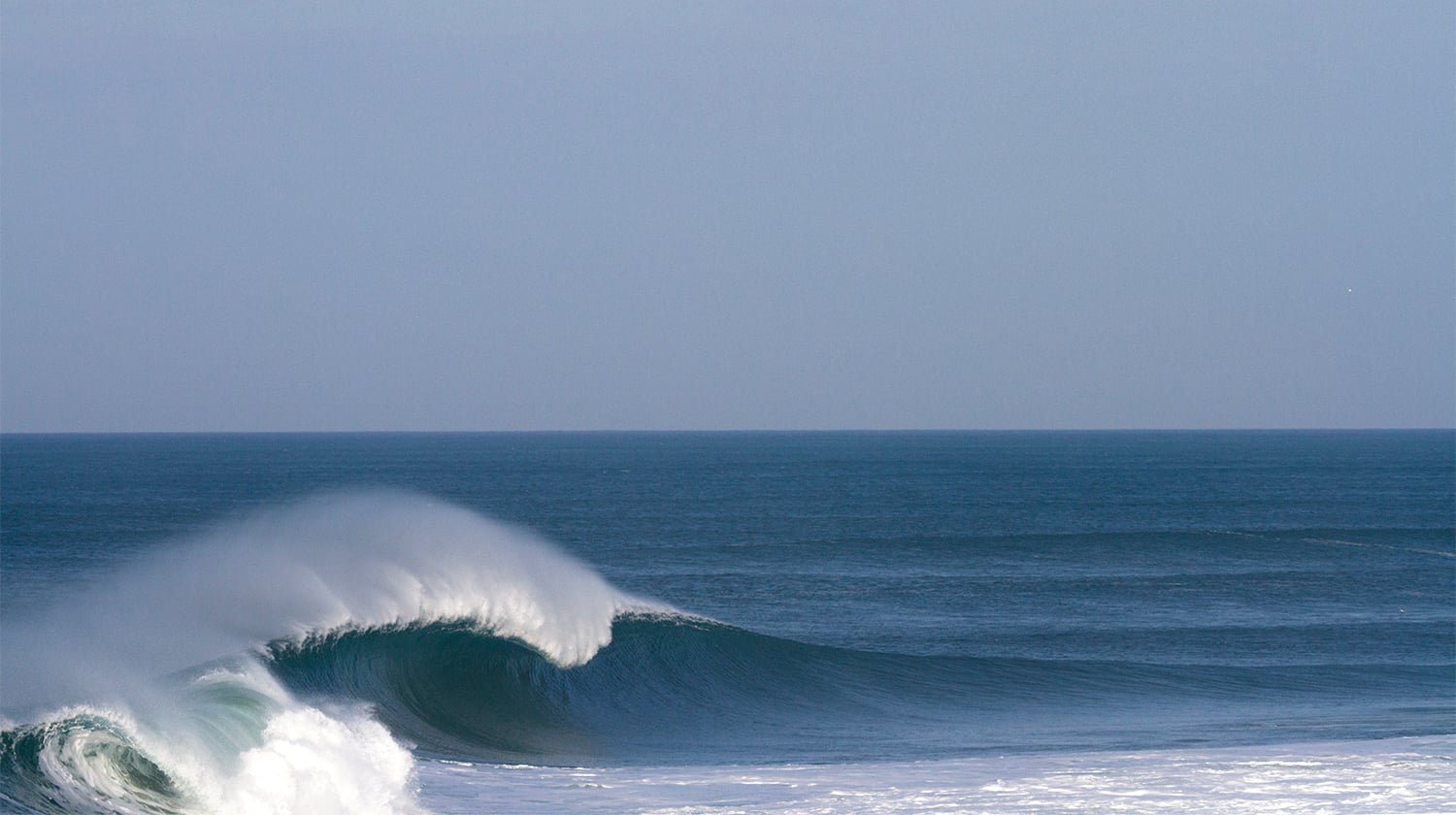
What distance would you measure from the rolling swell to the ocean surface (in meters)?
0.06

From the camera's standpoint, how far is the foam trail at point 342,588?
1315cm

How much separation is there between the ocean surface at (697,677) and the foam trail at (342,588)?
4cm

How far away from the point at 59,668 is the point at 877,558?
26665mm

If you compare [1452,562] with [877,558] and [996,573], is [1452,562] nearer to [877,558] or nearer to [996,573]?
[996,573]

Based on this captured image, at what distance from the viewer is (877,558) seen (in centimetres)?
3450

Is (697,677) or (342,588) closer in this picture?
(342,588)

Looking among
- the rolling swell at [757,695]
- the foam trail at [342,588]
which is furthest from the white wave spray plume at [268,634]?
the rolling swell at [757,695]

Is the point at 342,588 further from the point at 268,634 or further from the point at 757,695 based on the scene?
the point at 757,695

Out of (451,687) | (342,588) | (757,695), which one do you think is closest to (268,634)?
(342,588)

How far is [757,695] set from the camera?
53.0ft

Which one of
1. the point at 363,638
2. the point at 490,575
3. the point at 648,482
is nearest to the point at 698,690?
the point at 490,575

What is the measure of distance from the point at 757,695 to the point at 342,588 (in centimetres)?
492

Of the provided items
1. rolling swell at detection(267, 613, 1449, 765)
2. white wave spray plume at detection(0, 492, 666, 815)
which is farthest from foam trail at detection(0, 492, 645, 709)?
rolling swell at detection(267, 613, 1449, 765)

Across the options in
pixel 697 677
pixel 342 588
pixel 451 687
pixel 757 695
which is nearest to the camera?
pixel 451 687
